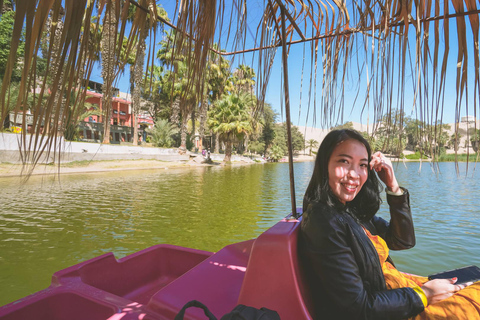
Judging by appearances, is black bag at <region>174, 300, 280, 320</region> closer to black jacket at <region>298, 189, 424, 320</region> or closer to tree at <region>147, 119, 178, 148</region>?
black jacket at <region>298, 189, 424, 320</region>

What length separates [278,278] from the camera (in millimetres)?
1151

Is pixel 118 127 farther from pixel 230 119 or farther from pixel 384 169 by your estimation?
pixel 384 169

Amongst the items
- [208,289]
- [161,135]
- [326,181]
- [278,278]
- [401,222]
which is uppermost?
[161,135]

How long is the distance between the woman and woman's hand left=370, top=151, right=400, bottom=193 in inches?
4.1

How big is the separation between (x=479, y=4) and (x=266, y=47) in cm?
77

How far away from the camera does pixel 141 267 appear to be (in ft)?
7.92

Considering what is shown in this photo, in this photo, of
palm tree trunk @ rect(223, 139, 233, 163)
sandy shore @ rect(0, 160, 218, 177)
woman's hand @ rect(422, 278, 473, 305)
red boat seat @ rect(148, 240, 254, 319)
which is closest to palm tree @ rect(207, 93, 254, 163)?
palm tree trunk @ rect(223, 139, 233, 163)

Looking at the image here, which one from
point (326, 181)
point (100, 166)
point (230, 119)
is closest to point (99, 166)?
point (100, 166)

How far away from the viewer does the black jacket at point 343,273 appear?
1120 mm

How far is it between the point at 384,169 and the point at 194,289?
4.05 feet

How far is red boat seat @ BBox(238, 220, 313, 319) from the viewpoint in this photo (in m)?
1.12

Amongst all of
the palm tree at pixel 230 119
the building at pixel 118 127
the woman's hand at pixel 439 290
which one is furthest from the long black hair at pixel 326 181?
the building at pixel 118 127

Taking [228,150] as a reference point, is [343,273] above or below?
below

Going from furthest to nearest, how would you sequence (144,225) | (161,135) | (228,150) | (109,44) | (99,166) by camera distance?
(228,150), (161,135), (99,166), (144,225), (109,44)
